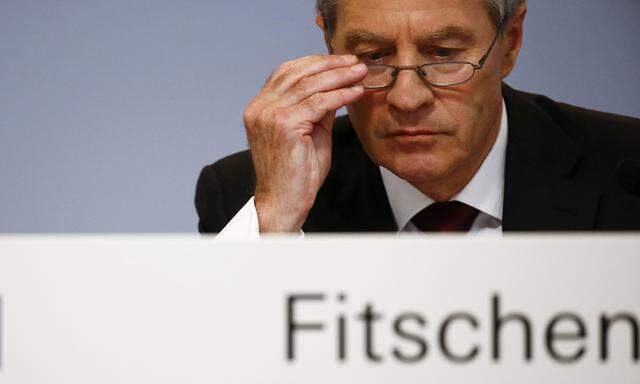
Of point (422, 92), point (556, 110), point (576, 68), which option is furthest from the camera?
point (576, 68)

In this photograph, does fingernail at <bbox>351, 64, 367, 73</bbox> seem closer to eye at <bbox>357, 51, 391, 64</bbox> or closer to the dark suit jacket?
eye at <bbox>357, 51, 391, 64</bbox>

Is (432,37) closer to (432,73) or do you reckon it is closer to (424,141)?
(432,73)

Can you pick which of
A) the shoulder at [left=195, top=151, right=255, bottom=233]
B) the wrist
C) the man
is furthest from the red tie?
the shoulder at [left=195, top=151, right=255, bottom=233]

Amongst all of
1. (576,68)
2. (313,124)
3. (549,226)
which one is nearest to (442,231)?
(549,226)

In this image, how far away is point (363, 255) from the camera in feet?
2.32

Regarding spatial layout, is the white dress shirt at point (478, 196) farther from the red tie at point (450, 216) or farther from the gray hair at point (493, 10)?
the gray hair at point (493, 10)

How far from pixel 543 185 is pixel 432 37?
0.35 metres

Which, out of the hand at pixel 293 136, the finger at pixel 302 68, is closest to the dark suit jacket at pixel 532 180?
the hand at pixel 293 136

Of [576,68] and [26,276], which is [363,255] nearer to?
→ [26,276]

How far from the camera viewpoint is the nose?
138cm

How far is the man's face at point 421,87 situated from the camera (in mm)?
1381

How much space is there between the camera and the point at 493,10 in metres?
1.44

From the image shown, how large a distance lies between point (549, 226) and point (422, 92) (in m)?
0.33

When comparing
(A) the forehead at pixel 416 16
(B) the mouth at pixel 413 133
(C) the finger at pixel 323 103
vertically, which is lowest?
(B) the mouth at pixel 413 133
